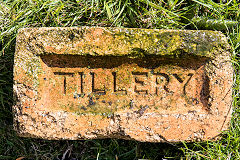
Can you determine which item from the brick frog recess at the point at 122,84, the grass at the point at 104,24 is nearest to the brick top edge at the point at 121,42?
the brick frog recess at the point at 122,84

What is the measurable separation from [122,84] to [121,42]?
0.92 feet

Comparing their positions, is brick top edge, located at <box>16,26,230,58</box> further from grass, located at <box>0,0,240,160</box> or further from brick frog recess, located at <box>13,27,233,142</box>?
grass, located at <box>0,0,240,160</box>

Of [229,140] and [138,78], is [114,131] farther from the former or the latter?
[229,140]

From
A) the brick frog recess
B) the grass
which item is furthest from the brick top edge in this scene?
the grass

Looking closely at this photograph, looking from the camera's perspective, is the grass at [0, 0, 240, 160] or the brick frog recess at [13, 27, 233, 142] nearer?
the brick frog recess at [13, 27, 233, 142]

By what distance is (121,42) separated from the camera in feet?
4.79

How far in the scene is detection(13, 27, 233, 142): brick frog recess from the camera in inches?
57.6

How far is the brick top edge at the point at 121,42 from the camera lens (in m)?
1.46

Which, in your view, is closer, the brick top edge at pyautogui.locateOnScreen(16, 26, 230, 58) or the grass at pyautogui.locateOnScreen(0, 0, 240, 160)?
the brick top edge at pyautogui.locateOnScreen(16, 26, 230, 58)

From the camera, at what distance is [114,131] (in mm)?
1503

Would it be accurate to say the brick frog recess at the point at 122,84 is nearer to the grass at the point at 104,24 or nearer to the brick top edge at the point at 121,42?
the brick top edge at the point at 121,42

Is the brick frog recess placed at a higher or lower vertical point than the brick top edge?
lower

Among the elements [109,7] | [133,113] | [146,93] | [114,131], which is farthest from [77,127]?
[109,7]

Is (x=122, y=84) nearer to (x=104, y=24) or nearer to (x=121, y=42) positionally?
(x=121, y=42)
